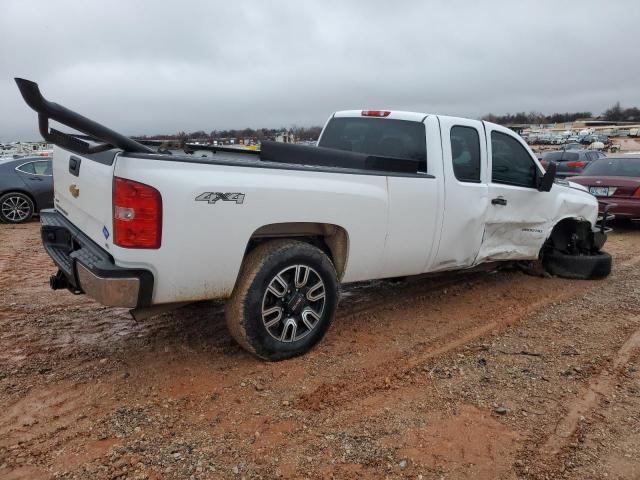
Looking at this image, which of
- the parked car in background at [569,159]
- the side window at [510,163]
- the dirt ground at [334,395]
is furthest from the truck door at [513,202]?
the parked car in background at [569,159]

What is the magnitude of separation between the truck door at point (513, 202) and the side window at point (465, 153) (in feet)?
0.67

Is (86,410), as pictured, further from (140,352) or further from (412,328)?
(412,328)

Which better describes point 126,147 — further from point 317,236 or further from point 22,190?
point 22,190

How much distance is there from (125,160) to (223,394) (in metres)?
1.59

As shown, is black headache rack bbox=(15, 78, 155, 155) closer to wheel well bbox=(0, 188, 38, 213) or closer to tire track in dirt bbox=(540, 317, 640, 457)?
tire track in dirt bbox=(540, 317, 640, 457)

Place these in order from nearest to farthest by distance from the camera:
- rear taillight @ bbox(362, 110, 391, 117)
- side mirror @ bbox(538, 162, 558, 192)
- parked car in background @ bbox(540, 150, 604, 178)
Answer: rear taillight @ bbox(362, 110, 391, 117)
side mirror @ bbox(538, 162, 558, 192)
parked car in background @ bbox(540, 150, 604, 178)

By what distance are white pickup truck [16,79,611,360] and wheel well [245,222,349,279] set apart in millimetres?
11

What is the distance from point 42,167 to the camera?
11.3 meters

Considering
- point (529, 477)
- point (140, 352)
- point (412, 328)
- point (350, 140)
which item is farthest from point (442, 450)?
point (350, 140)

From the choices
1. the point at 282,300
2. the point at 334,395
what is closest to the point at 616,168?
the point at 282,300

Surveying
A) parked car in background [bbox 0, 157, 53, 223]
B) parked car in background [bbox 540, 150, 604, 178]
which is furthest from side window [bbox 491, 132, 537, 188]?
parked car in background [bbox 540, 150, 604, 178]

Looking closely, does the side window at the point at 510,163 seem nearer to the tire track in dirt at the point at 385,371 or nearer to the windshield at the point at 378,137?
the windshield at the point at 378,137

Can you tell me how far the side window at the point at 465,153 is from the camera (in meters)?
4.81

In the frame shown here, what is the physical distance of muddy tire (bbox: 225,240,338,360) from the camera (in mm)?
3551
